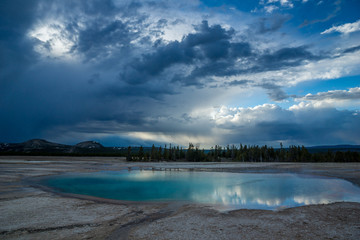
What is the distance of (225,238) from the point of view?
9.03m

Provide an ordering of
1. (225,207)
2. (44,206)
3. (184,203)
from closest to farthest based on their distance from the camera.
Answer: (44,206) < (225,207) < (184,203)

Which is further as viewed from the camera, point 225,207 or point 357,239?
point 225,207

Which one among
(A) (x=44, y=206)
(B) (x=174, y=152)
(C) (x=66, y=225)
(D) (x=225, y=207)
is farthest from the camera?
(B) (x=174, y=152)

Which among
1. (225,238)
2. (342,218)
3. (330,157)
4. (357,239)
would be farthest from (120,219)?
(330,157)

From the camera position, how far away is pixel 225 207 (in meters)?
15.2

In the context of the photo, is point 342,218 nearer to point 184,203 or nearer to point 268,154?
point 184,203

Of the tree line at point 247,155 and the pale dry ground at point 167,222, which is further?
the tree line at point 247,155

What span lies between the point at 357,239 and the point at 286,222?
2912 mm

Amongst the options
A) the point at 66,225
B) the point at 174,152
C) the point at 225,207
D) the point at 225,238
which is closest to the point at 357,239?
the point at 225,238

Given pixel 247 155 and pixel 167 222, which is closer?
pixel 167 222

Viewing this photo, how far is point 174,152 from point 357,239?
111185 mm

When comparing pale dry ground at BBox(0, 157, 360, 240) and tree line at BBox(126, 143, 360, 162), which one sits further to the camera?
tree line at BBox(126, 143, 360, 162)

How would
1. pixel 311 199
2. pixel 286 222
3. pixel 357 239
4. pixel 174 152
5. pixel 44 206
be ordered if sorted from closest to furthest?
1. pixel 357 239
2. pixel 286 222
3. pixel 44 206
4. pixel 311 199
5. pixel 174 152

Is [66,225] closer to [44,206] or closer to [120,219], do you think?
[120,219]
